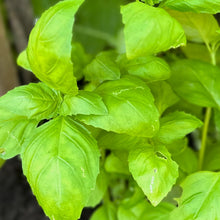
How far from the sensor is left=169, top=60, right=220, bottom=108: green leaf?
65 cm

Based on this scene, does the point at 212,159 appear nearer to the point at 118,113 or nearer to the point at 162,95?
the point at 162,95

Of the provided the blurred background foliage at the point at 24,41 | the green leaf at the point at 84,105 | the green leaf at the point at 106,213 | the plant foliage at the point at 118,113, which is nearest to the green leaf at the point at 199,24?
the plant foliage at the point at 118,113

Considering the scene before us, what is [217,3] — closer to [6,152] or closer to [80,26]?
[6,152]

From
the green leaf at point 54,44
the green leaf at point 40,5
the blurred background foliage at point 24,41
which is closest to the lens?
the green leaf at point 54,44

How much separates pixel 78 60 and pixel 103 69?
112 millimetres

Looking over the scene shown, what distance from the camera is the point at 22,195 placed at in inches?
47.4

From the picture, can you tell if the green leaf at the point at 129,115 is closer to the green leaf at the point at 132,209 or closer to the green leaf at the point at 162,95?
the green leaf at the point at 162,95

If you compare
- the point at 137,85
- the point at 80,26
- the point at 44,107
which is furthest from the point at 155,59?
the point at 80,26

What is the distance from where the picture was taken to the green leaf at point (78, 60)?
69cm

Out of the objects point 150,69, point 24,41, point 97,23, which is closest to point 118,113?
point 150,69

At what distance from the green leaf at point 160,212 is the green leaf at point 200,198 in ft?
0.24

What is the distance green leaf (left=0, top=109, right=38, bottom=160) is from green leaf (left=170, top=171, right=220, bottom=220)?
0.28m

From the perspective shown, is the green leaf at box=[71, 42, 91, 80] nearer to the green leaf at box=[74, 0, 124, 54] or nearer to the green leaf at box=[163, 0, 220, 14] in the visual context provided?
the green leaf at box=[163, 0, 220, 14]

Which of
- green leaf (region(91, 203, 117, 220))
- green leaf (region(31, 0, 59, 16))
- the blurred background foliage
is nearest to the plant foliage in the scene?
green leaf (region(91, 203, 117, 220))
